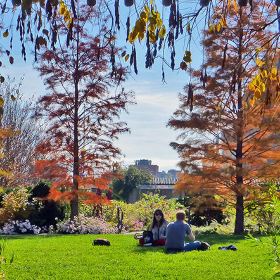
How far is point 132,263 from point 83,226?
911 centimetres

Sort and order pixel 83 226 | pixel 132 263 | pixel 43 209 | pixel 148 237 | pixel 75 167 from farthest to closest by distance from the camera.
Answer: pixel 43 209 < pixel 75 167 < pixel 83 226 < pixel 148 237 < pixel 132 263

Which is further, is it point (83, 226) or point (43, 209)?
point (43, 209)

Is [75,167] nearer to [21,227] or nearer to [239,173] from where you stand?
[21,227]

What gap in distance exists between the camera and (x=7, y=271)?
8.26 metres

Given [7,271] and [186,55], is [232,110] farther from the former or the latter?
[186,55]

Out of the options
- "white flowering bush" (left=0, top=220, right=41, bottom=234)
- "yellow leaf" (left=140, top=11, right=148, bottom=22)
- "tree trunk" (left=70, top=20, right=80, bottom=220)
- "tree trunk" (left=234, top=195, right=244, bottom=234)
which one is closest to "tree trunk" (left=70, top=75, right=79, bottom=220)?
"tree trunk" (left=70, top=20, right=80, bottom=220)

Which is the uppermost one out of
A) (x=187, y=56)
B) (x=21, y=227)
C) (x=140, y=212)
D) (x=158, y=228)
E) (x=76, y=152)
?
(x=76, y=152)

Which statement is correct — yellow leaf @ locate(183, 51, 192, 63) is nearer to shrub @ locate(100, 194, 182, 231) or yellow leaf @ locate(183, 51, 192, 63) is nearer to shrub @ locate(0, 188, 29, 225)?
shrub @ locate(0, 188, 29, 225)

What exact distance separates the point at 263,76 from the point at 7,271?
5.28 meters

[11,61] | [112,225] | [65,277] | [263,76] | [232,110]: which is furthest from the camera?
[112,225]

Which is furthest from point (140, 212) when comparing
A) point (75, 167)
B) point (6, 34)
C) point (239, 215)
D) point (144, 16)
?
point (144, 16)

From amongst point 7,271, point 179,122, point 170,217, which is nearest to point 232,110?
point 179,122

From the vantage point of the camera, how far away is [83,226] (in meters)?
18.1

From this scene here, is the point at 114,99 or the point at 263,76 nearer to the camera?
the point at 263,76
